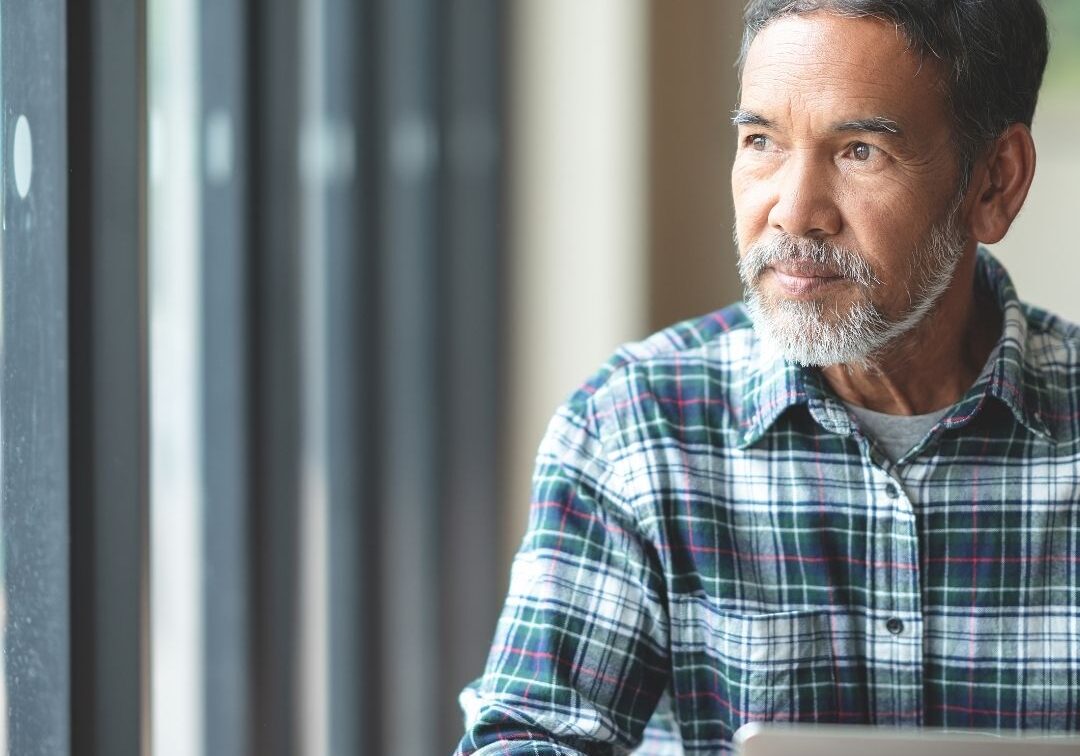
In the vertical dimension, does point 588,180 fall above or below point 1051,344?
above

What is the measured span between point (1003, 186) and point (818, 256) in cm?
28

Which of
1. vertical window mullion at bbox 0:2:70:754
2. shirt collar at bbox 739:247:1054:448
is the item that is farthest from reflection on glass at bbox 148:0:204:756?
shirt collar at bbox 739:247:1054:448

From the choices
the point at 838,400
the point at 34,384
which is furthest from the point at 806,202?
the point at 34,384

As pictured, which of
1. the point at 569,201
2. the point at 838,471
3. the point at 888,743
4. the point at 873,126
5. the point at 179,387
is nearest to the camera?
the point at 888,743

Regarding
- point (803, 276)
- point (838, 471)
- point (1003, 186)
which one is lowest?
point (838, 471)

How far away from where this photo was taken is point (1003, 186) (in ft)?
4.73

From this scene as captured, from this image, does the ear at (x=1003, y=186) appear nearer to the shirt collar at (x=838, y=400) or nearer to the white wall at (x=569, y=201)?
the shirt collar at (x=838, y=400)

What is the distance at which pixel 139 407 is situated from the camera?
142 cm

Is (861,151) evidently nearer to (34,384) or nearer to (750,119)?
(750,119)

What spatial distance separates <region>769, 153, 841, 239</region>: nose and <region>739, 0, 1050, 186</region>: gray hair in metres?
0.16

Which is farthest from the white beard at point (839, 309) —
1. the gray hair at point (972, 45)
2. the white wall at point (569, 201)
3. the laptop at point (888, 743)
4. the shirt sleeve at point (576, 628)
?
the white wall at point (569, 201)

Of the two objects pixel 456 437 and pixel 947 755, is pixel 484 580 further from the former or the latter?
pixel 947 755

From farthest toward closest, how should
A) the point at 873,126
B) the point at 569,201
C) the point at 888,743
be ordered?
1. the point at 569,201
2. the point at 873,126
3. the point at 888,743

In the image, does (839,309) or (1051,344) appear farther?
(1051,344)
